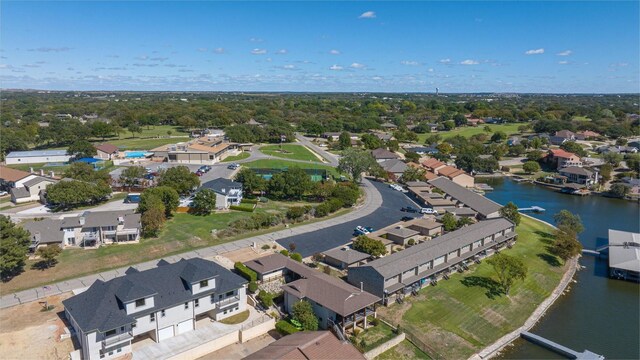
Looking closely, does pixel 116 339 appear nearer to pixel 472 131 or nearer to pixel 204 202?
pixel 204 202

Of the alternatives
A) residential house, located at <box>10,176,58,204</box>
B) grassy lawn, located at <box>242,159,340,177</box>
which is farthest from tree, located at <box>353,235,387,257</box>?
residential house, located at <box>10,176,58,204</box>

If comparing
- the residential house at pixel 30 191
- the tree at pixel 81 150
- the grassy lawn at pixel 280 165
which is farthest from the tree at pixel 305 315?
the tree at pixel 81 150

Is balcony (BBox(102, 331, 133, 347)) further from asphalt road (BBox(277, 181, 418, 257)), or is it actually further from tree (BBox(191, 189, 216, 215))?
tree (BBox(191, 189, 216, 215))

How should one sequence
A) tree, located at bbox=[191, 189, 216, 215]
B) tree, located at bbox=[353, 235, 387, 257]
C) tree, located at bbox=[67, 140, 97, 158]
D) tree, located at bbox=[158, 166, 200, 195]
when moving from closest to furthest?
tree, located at bbox=[353, 235, 387, 257] → tree, located at bbox=[191, 189, 216, 215] → tree, located at bbox=[158, 166, 200, 195] → tree, located at bbox=[67, 140, 97, 158]

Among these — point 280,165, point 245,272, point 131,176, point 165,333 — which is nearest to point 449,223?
point 245,272

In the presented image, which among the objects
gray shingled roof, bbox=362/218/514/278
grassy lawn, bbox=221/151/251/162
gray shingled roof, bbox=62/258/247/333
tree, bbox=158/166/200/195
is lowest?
gray shingled roof, bbox=362/218/514/278

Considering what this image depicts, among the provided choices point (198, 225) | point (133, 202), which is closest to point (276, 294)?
point (198, 225)
